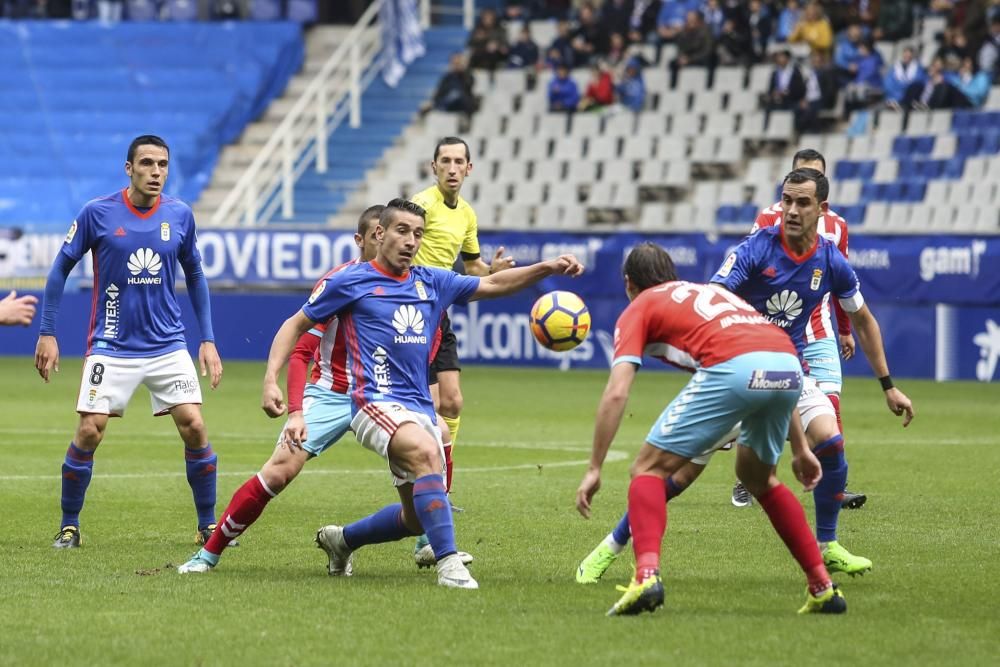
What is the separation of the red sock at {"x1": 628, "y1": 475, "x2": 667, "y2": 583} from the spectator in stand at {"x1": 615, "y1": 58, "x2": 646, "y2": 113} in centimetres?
2249

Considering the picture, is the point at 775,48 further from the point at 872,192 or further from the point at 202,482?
the point at 202,482

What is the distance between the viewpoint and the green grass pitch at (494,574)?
6.91 metres

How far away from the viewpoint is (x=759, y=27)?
2933 centimetres

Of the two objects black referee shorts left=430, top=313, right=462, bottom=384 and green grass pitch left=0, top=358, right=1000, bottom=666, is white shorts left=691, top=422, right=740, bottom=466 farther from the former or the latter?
black referee shorts left=430, top=313, right=462, bottom=384

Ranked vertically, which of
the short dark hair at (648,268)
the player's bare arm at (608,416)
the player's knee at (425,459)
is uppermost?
the short dark hair at (648,268)

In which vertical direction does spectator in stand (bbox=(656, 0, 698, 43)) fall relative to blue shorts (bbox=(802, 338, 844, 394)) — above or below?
above

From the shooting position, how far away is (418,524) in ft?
28.4

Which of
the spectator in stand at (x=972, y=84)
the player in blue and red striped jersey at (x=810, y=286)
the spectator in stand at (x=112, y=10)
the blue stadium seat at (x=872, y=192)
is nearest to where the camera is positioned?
the player in blue and red striped jersey at (x=810, y=286)

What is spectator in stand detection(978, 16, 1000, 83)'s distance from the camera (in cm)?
2678

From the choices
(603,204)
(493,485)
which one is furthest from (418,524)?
(603,204)

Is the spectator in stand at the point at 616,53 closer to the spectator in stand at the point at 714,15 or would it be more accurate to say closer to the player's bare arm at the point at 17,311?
the spectator in stand at the point at 714,15

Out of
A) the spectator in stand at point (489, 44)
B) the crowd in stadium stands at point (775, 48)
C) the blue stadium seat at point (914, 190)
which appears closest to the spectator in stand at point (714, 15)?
the crowd in stadium stands at point (775, 48)

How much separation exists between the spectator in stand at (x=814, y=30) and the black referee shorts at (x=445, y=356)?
17924mm

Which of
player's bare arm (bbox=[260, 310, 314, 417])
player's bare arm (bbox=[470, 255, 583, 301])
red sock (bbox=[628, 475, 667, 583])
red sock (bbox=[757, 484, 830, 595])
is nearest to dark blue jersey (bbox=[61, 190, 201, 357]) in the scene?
player's bare arm (bbox=[260, 310, 314, 417])
